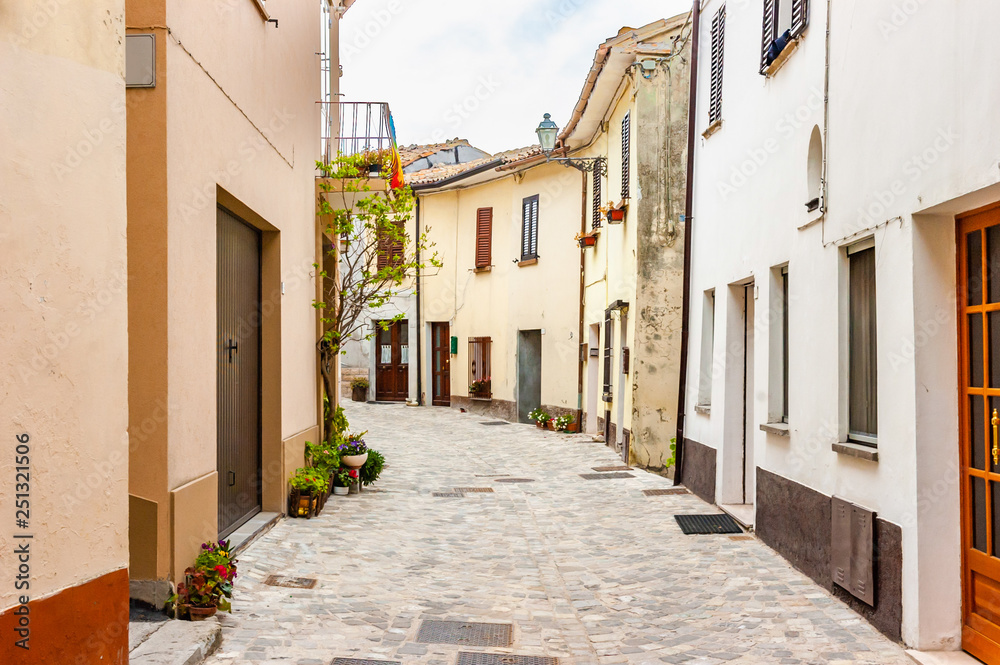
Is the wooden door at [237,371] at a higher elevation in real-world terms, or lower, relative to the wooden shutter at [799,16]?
lower

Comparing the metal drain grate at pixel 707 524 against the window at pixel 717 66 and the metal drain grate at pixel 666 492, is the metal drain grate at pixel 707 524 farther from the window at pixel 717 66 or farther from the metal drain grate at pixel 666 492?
the window at pixel 717 66

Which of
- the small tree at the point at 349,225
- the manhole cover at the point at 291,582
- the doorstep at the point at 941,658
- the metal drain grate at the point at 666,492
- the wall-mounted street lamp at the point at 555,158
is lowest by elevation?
the metal drain grate at the point at 666,492

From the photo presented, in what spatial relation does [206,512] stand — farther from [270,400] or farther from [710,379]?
[710,379]

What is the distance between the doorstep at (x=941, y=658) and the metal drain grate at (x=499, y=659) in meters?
1.92

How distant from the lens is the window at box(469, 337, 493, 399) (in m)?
23.6

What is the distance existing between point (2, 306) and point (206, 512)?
2.87 meters

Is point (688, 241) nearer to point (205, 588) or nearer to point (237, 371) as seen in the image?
point (237, 371)

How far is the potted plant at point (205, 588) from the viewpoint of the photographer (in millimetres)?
5137

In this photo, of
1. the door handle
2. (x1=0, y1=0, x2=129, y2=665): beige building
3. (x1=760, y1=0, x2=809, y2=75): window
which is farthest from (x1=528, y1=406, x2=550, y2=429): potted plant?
(x1=0, y1=0, x2=129, y2=665): beige building

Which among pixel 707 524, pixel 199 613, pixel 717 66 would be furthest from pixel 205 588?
pixel 717 66

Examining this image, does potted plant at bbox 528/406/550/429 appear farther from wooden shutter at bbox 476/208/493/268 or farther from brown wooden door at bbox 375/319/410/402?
brown wooden door at bbox 375/319/410/402

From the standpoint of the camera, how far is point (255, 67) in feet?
24.5

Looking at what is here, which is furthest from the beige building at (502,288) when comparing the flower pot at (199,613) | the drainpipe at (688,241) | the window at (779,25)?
the flower pot at (199,613)

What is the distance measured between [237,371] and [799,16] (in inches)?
218
